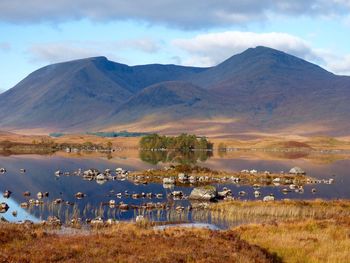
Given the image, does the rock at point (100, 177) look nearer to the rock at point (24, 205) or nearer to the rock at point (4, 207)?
the rock at point (24, 205)

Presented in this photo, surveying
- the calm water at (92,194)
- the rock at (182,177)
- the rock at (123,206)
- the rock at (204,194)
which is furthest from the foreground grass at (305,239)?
the rock at (182,177)

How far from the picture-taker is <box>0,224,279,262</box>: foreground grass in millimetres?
20453

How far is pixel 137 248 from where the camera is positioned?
22453mm

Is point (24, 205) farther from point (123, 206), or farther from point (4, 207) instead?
point (123, 206)

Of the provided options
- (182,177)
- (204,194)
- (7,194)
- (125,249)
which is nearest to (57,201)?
(7,194)

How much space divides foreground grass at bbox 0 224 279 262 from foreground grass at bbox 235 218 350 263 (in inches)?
59.3

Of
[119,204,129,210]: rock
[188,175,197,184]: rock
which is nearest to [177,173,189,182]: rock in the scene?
[188,175,197,184]: rock

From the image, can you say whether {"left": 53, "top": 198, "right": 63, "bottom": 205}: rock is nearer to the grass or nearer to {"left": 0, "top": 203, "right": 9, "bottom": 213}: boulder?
{"left": 0, "top": 203, "right": 9, "bottom": 213}: boulder

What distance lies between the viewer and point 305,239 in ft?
91.5

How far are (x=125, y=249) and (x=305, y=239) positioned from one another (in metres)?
10.7

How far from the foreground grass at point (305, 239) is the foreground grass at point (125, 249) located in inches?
59.3

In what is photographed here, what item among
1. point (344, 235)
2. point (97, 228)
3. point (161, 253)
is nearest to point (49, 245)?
point (161, 253)

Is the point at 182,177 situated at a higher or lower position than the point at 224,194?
higher

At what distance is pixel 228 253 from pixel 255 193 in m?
42.1
